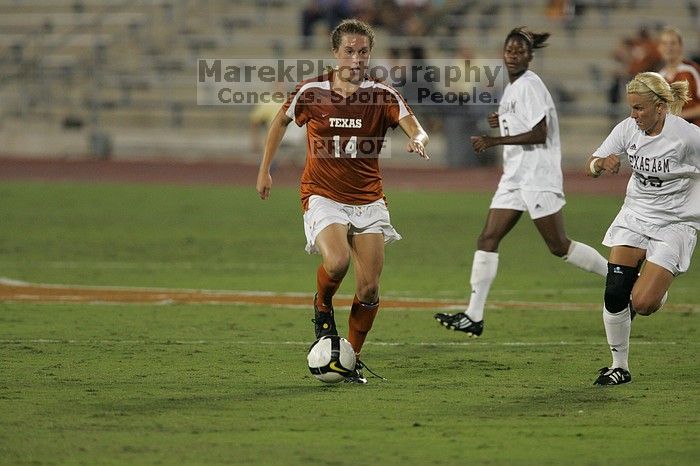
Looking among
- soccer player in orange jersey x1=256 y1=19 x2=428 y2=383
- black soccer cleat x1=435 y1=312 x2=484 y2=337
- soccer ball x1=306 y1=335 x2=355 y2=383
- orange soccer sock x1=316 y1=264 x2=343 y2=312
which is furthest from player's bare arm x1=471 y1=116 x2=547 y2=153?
soccer ball x1=306 y1=335 x2=355 y2=383

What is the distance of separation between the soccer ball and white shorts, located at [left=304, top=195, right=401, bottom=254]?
692 mm

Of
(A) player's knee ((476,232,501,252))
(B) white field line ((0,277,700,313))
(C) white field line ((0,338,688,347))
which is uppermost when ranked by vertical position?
(A) player's knee ((476,232,501,252))

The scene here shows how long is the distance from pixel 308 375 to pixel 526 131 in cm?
321

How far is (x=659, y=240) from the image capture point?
27.1 ft

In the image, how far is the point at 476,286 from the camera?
10.4 metres

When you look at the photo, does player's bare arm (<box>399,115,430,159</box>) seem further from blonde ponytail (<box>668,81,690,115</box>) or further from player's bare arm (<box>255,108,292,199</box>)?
blonde ponytail (<box>668,81,690,115</box>)

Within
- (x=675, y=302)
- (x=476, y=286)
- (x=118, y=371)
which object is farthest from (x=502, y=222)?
(x=118, y=371)

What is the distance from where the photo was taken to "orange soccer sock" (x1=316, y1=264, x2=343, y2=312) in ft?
26.9

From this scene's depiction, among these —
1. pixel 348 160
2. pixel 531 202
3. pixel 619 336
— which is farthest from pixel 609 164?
pixel 531 202

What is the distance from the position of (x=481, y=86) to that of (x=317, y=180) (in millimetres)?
20898

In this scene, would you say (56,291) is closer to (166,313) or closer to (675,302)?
(166,313)

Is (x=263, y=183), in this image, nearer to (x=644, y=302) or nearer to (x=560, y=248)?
(x=644, y=302)

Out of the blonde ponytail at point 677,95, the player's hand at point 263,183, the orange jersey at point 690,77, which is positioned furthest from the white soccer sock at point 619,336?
the orange jersey at point 690,77

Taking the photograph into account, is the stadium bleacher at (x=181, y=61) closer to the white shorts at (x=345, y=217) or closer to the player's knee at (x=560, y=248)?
the player's knee at (x=560, y=248)
